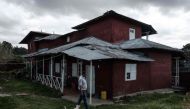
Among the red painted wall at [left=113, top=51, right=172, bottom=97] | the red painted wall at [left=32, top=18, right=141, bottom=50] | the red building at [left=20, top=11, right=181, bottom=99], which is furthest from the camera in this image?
the red painted wall at [left=32, top=18, right=141, bottom=50]

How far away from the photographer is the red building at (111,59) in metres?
16.5

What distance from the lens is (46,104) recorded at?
13703 mm

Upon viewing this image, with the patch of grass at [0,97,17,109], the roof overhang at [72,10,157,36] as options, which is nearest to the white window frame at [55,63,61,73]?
the roof overhang at [72,10,157,36]

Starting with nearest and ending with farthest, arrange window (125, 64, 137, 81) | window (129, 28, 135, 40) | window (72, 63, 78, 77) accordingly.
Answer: window (125, 64, 137, 81) → window (72, 63, 78, 77) → window (129, 28, 135, 40)

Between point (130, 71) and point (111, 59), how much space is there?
256cm

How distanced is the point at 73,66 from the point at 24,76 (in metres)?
9.83

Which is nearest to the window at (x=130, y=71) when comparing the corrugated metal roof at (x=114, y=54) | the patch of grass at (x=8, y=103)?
the corrugated metal roof at (x=114, y=54)

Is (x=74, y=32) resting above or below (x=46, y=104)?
above

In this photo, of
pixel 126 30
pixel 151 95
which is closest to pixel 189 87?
pixel 151 95

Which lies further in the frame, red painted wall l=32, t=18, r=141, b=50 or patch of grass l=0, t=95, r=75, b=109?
red painted wall l=32, t=18, r=141, b=50

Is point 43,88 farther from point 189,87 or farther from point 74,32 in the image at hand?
point 189,87

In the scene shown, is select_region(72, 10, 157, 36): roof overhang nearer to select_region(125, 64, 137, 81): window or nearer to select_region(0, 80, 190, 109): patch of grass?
select_region(125, 64, 137, 81): window

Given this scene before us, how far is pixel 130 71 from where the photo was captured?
59.4ft

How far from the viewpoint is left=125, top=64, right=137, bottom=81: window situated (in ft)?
58.2
